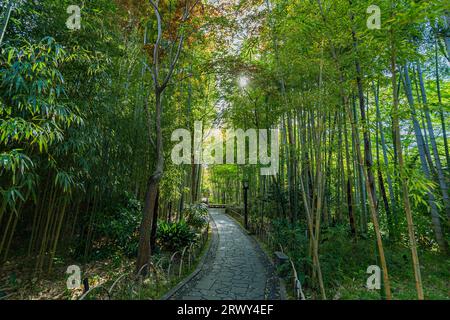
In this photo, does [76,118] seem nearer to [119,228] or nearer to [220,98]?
[119,228]

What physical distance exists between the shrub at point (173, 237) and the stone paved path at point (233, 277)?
2.36 feet

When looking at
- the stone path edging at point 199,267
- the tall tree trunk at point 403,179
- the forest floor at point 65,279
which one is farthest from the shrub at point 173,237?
the tall tree trunk at point 403,179

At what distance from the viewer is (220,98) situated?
23.0 ft

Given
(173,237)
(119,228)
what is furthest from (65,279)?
(173,237)

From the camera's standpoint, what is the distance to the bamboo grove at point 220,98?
2229 mm

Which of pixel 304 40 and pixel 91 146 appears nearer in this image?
pixel 304 40

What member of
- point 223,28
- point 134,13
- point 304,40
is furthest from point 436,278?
point 134,13

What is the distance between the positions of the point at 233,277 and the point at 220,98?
511cm

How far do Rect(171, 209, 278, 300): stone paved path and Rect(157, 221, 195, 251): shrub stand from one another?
2.36ft

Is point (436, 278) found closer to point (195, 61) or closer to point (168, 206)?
point (195, 61)

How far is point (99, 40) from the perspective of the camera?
3375 millimetres

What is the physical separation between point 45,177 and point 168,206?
4.81 meters

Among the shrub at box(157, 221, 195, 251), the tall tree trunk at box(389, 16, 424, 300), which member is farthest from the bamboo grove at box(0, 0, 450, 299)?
the shrub at box(157, 221, 195, 251)
